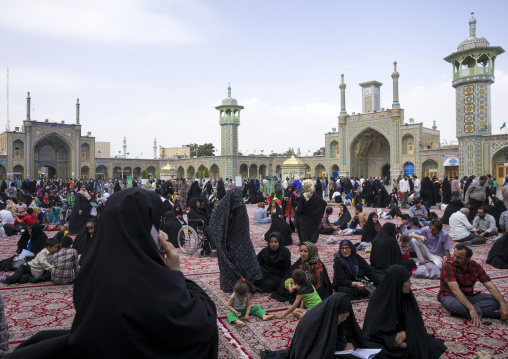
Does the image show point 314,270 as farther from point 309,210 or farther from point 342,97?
point 342,97

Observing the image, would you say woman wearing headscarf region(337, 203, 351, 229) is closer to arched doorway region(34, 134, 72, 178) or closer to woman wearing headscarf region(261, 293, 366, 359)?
woman wearing headscarf region(261, 293, 366, 359)

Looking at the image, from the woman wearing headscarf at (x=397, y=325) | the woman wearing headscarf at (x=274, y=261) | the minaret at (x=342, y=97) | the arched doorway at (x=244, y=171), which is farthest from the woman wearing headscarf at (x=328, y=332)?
the arched doorway at (x=244, y=171)

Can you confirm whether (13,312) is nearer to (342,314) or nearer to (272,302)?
(272,302)

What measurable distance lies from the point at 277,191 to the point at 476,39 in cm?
998

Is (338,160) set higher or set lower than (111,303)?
higher

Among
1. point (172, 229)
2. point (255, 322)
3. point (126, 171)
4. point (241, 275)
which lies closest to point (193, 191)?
point (172, 229)

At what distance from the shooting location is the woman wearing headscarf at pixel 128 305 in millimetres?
944

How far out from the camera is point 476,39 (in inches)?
603

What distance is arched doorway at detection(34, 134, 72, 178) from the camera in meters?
29.5

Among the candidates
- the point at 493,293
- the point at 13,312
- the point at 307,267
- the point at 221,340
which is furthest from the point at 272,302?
the point at 13,312

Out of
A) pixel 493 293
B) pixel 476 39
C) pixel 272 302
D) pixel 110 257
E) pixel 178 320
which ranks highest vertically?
pixel 476 39

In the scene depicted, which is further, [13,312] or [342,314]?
[13,312]

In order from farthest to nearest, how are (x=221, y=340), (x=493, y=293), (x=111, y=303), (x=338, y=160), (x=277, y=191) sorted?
(x=338, y=160), (x=277, y=191), (x=493, y=293), (x=221, y=340), (x=111, y=303)

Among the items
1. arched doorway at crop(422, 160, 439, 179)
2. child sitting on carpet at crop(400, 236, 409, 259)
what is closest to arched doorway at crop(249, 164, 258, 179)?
arched doorway at crop(422, 160, 439, 179)
